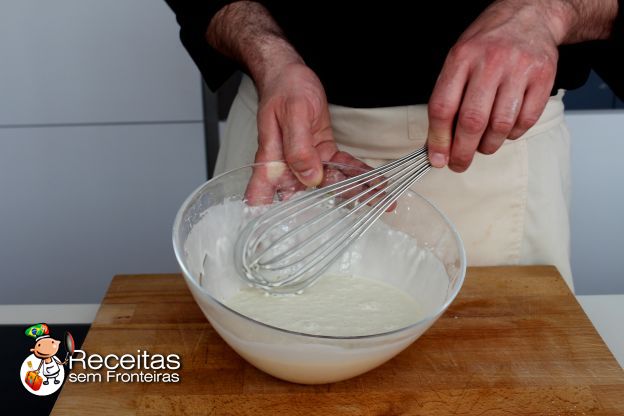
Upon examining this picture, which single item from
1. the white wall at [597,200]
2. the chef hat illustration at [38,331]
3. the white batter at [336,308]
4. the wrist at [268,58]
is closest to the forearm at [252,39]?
the wrist at [268,58]

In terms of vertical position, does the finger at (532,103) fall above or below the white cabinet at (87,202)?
above

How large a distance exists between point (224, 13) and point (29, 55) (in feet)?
2.39

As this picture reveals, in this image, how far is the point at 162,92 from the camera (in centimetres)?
158

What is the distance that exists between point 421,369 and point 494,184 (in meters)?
0.37

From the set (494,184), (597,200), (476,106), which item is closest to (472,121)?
(476,106)

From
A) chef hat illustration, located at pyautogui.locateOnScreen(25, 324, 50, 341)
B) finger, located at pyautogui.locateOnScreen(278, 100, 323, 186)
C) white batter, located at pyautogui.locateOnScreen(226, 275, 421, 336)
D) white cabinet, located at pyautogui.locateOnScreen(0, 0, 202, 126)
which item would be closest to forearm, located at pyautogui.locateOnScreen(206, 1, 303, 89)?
finger, located at pyautogui.locateOnScreen(278, 100, 323, 186)

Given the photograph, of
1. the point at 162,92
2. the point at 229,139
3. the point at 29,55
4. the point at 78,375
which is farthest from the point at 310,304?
the point at 29,55

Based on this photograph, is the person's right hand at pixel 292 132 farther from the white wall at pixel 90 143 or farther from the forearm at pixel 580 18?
the white wall at pixel 90 143

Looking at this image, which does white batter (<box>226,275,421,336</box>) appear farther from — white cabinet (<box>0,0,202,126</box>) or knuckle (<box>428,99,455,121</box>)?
white cabinet (<box>0,0,202,126</box>)

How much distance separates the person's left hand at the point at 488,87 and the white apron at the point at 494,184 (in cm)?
25

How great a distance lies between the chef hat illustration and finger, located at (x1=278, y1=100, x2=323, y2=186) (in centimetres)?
37

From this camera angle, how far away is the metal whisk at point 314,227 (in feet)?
2.41

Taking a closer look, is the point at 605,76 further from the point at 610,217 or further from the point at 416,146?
the point at 610,217

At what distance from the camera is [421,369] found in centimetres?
72
